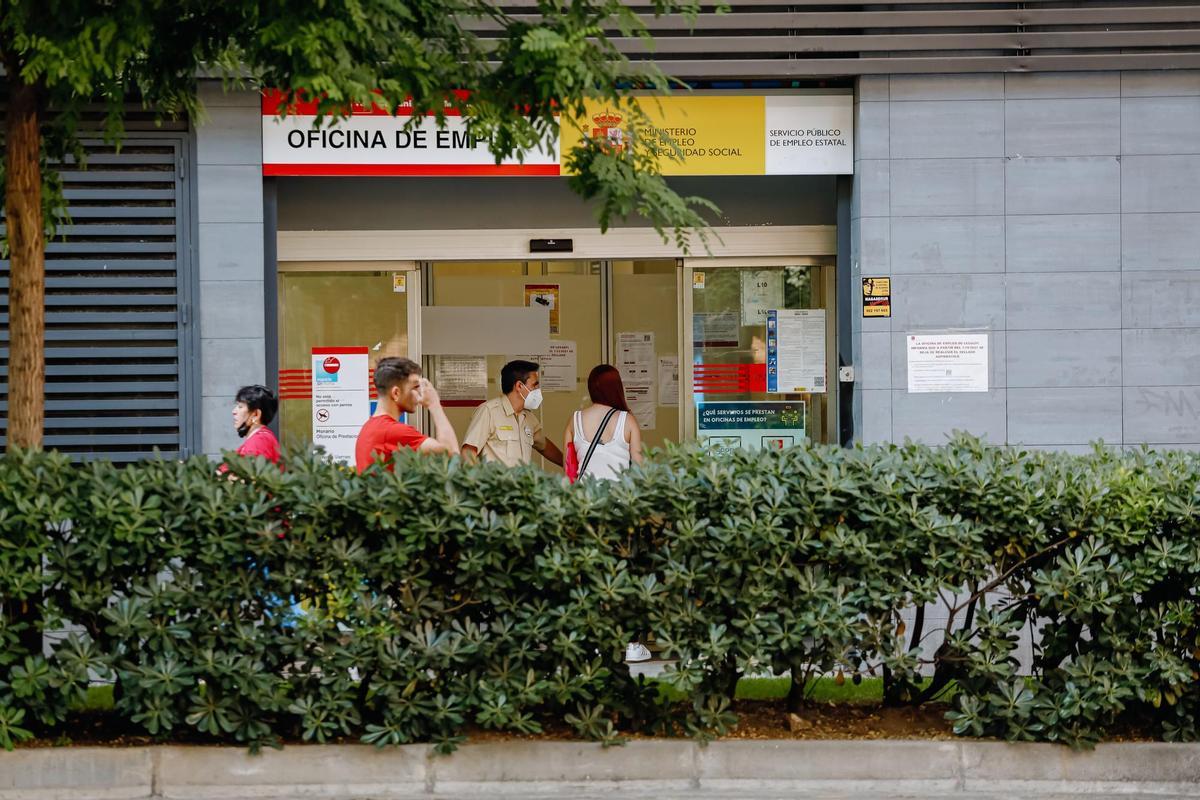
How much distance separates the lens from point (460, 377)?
1107cm

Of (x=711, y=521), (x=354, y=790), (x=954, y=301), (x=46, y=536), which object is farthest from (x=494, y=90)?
(x=954, y=301)

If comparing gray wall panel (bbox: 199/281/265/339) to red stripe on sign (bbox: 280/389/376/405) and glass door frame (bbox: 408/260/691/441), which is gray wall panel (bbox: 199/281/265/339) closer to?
red stripe on sign (bbox: 280/389/376/405)

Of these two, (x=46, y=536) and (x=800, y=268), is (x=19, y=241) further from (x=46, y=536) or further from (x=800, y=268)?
(x=800, y=268)

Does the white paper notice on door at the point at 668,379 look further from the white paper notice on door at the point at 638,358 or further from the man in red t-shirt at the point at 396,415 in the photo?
the man in red t-shirt at the point at 396,415

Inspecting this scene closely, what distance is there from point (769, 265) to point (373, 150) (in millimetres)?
3078

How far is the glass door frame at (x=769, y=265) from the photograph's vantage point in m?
10.6

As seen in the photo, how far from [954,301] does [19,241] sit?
6.23m

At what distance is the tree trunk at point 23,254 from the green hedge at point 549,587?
0.38 metres

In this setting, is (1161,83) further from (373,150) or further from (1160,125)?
(373,150)

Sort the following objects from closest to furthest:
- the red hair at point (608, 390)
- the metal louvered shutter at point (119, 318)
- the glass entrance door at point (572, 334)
→ the red hair at point (608, 390)
the metal louvered shutter at point (119, 318)
the glass entrance door at point (572, 334)

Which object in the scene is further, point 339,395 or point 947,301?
point 339,395

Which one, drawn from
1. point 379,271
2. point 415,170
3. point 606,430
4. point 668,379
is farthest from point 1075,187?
point 379,271

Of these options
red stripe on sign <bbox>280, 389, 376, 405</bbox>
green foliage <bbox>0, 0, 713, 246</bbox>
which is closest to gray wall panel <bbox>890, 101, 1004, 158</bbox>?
green foliage <bbox>0, 0, 713, 246</bbox>

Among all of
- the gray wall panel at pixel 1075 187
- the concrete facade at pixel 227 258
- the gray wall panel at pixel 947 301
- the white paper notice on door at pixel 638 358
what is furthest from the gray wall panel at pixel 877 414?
the concrete facade at pixel 227 258
